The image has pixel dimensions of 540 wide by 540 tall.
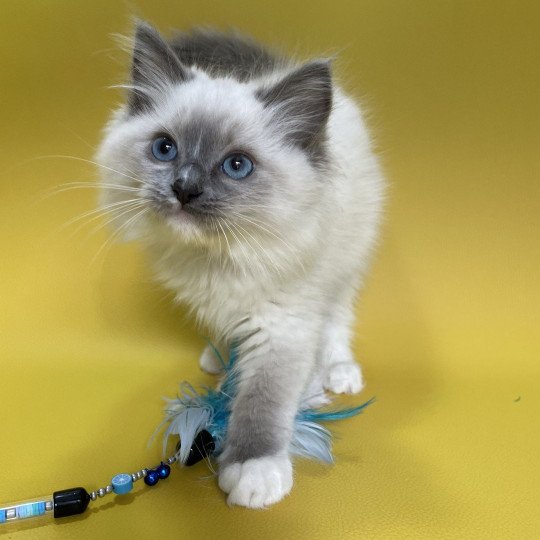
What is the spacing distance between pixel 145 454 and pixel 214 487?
229 millimetres

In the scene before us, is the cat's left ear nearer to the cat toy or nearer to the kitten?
the kitten

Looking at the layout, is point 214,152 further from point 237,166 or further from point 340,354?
point 340,354

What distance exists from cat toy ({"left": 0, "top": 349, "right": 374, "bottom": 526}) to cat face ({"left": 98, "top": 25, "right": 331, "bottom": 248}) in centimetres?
47

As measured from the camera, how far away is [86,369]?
6.25 feet

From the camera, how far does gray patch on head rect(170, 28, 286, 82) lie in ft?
5.53

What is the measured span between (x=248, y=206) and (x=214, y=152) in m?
0.14

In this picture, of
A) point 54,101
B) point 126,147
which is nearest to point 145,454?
point 126,147

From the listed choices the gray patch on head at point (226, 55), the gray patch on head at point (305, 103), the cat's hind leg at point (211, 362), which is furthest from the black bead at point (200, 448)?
the gray patch on head at point (226, 55)

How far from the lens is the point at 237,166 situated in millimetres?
1352

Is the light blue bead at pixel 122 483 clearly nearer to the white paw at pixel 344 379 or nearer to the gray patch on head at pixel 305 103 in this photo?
the white paw at pixel 344 379

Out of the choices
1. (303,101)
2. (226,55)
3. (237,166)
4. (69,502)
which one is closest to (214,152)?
(237,166)

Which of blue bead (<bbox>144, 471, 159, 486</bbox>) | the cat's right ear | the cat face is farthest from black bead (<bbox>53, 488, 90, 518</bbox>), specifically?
the cat's right ear

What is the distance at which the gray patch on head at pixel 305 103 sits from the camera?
53.6 inches

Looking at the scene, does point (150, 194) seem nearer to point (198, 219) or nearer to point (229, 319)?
point (198, 219)
